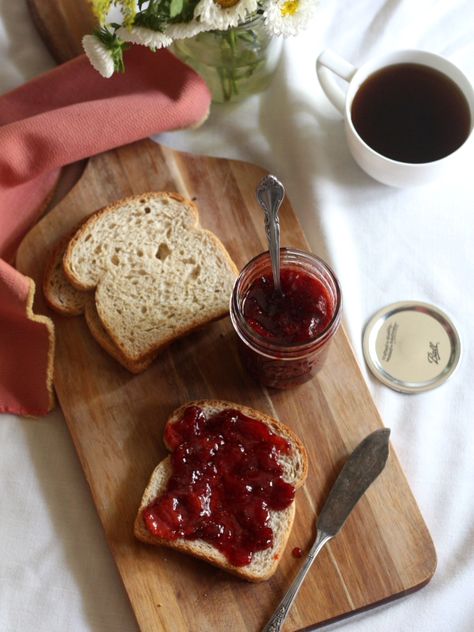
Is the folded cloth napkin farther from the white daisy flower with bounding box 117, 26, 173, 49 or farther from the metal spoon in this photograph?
the metal spoon

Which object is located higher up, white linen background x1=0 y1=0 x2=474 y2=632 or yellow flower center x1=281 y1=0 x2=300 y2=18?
yellow flower center x1=281 y1=0 x2=300 y2=18

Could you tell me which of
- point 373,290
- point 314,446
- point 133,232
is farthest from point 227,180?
point 314,446

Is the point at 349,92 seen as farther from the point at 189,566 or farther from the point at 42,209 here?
the point at 189,566

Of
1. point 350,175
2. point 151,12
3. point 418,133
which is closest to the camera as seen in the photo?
point 151,12

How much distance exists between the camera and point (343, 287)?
2.72 metres

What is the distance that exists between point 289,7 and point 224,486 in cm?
133

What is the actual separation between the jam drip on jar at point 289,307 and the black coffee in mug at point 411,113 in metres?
0.58

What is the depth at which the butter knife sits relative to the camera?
2332 mm

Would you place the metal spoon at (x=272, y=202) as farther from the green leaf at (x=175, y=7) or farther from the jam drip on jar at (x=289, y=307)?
Result: the green leaf at (x=175, y=7)

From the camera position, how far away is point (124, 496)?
97.1 inches

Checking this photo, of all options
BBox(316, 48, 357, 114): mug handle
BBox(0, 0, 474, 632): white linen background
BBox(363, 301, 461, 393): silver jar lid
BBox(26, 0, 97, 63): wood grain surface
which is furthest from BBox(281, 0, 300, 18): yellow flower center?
BBox(363, 301, 461, 393): silver jar lid

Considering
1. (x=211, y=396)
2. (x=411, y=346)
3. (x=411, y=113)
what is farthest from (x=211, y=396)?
(x=411, y=113)

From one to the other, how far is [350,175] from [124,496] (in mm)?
1276

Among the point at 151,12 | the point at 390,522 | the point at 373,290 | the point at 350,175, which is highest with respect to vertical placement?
the point at 151,12
